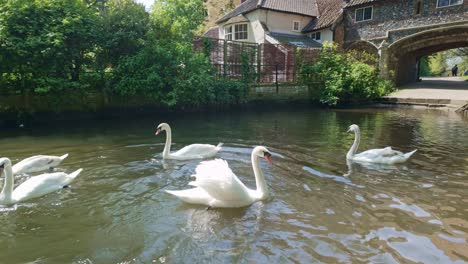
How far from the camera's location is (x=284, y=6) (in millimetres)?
32781

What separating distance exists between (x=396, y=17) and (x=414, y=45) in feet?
8.83

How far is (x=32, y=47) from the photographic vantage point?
1259 cm

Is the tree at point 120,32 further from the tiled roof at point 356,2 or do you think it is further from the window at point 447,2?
the window at point 447,2

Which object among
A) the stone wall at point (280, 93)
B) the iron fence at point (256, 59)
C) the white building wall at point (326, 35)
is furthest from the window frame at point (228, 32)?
the stone wall at point (280, 93)

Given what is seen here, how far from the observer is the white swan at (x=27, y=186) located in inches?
213

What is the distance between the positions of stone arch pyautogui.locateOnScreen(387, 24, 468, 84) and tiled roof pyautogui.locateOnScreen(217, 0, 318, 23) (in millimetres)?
9431

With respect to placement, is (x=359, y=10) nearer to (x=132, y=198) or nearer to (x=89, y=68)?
(x=89, y=68)

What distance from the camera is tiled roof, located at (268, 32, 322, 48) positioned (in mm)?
30336

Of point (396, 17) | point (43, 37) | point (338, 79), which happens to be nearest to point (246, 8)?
point (396, 17)

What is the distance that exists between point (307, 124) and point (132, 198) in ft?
33.6

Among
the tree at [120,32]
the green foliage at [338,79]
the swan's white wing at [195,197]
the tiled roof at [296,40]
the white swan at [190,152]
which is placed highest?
the tiled roof at [296,40]

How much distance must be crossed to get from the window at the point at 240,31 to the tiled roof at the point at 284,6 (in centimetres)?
119

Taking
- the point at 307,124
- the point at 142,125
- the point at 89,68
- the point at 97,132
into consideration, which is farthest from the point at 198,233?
the point at 89,68

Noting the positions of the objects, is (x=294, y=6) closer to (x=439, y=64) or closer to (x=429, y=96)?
(x=429, y=96)
